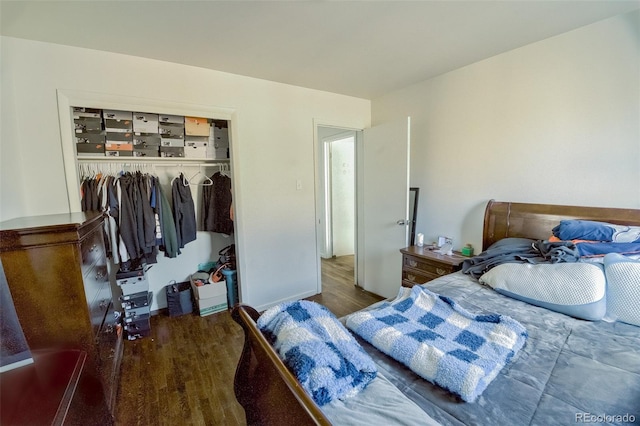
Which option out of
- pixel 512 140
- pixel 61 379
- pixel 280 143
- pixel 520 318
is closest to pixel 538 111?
pixel 512 140

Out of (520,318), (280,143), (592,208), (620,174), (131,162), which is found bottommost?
(520,318)

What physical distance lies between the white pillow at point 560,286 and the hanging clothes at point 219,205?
251cm

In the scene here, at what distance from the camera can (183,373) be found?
2010 mm


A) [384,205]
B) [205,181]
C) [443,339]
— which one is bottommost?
[443,339]

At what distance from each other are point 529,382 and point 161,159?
3066 millimetres

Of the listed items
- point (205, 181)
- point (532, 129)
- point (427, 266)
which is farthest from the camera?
point (205, 181)

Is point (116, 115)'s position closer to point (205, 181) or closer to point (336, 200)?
point (205, 181)

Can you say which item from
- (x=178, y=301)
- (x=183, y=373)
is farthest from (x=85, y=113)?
(x=183, y=373)

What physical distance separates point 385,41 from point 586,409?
87.2 inches

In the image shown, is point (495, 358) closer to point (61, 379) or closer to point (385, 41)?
point (61, 379)

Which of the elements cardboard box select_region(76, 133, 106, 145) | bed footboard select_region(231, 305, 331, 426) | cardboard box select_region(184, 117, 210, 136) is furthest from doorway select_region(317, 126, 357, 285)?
bed footboard select_region(231, 305, 331, 426)

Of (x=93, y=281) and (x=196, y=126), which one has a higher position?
(x=196, y=126)

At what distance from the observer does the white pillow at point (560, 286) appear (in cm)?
132

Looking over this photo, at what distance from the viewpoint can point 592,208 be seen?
1844 mm
